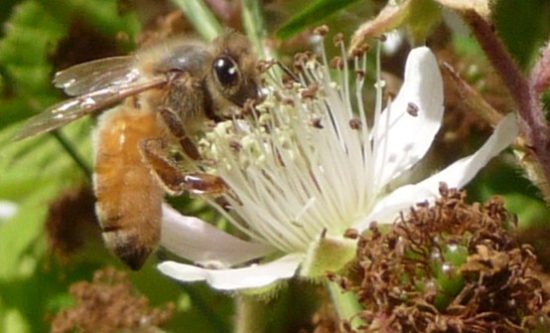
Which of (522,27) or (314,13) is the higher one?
(314,13)

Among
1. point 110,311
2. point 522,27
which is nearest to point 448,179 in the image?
point 522,27

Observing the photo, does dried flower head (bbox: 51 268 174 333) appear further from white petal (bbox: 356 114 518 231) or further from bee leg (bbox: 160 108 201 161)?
white petal (bbox: 356 114 518 231)

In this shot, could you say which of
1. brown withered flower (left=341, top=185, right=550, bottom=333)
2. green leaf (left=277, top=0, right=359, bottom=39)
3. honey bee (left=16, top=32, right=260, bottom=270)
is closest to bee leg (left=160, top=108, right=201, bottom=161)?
honey bee (left=16, top=32, right=260, bottom=270)

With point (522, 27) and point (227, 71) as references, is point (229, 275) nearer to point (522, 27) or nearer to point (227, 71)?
point (227, 71)

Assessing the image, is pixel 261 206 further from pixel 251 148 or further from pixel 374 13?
pixel 374 13

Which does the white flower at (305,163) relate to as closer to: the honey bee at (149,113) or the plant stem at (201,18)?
the honey bee at (149,113)
